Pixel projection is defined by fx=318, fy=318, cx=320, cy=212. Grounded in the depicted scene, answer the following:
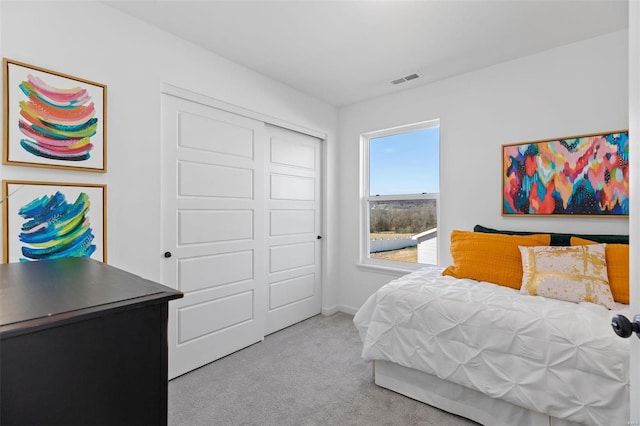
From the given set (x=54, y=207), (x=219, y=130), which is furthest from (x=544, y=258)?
(x=54, y=207)

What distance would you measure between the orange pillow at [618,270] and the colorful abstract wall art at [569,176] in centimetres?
49

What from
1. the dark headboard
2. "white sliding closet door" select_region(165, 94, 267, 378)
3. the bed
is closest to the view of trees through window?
the dark headboard

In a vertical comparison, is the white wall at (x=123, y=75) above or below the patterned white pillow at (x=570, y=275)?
above

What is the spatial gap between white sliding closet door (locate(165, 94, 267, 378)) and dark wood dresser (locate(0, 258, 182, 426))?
1605 mm

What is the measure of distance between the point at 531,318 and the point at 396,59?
2179 mm

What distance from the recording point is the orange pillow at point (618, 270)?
185cm

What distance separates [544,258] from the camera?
6.80ft

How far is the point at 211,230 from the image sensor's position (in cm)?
263

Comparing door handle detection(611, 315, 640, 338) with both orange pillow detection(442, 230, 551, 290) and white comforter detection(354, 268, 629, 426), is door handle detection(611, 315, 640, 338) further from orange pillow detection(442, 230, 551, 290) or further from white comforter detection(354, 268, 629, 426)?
orange pillow detection(442, 230, 551, 290)

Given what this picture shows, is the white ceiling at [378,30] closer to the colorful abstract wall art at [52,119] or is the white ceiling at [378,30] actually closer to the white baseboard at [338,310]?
the colorful abstract wall art at [52,119]

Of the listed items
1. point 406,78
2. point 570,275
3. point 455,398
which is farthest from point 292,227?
point 570,275

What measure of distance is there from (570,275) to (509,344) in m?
0.67

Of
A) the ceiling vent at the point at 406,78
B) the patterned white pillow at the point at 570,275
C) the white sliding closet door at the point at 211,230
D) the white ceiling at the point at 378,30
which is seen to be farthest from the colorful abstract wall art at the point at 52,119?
the patterned white pillow at the point at 570,275

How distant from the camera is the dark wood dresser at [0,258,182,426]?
0.60 meters
